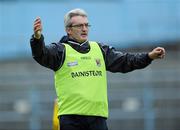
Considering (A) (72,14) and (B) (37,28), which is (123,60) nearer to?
(A) (72,14)

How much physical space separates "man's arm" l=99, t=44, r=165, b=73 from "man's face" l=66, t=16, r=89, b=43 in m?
0.23

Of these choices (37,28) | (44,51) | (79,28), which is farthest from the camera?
(79,28)

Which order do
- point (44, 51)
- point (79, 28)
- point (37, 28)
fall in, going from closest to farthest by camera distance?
1. point (37, 28)
2. point (44, 51)
3. point (79, 28)

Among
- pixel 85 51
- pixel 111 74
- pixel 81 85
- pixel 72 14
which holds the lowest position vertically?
pixel 111 74

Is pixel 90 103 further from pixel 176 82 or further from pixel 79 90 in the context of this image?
pixel 176 82

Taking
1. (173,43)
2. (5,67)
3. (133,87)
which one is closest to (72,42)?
(133,87)

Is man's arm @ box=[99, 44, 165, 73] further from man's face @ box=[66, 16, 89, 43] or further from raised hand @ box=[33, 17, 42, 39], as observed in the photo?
raised hand @ box=[33, 17, 42, 39]

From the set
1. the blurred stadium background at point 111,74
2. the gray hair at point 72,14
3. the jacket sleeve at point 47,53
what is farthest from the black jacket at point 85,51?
the blurred stadium background at point 111,74

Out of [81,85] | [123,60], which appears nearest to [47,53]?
[81,85]

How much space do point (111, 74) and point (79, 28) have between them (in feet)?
24.5

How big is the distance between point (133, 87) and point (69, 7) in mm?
3753

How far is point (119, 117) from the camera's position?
40.5 feet

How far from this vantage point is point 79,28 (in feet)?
18.8

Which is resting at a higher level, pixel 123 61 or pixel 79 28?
pixel 79 28
